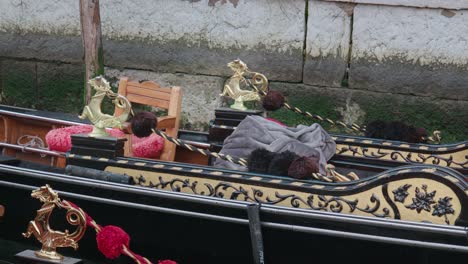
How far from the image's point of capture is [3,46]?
702cm

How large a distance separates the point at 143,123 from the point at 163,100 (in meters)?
0.67

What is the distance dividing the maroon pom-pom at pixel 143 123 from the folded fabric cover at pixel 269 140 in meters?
0.35

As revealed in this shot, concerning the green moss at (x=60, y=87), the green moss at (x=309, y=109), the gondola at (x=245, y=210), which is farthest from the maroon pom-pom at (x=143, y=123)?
the green moss at (x=60, y=87)

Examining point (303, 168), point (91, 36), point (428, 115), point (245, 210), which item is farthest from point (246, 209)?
point (428, 115)

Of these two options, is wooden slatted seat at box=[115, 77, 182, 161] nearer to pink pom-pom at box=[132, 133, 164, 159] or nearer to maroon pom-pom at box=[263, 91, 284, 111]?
pink pom-pom at box=[132, 133, 164, 159]

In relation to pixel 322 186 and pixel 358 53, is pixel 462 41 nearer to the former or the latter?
pixel 358 53

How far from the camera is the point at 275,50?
20.1 ft

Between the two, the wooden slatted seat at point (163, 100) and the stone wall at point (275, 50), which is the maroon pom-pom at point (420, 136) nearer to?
the wooden slatted seat at point (163, 100)

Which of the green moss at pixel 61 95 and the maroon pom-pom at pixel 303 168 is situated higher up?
the green moss at pixel 61 95

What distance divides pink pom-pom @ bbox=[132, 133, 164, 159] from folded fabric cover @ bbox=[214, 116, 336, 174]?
0.42 metres

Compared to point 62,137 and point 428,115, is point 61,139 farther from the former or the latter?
point 428,115

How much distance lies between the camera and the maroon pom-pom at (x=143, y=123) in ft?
12.0

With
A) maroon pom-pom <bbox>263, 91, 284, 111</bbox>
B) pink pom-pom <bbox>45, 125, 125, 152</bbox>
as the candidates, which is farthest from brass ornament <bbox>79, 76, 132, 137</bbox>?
maroon pom-pom <bbox>263, 91, 284, 111</bbox>

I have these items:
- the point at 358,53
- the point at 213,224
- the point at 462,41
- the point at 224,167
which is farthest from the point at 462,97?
the point at 213,224
